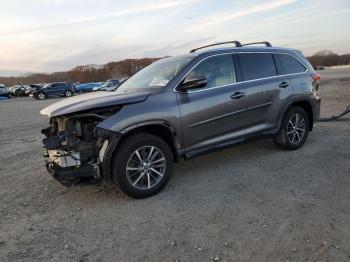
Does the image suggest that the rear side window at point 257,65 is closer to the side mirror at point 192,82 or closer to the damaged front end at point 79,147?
the side mirror at point 192,82

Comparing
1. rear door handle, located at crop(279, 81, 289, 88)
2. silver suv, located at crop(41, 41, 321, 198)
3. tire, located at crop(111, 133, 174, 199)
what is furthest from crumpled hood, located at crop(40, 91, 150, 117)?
rear door handle, located at crop(279, 81, 289, 88)

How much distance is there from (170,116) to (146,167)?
0.74m

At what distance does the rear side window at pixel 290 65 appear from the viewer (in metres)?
6.75

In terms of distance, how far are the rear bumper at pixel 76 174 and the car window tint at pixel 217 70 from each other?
1.91 metres

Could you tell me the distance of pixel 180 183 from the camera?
5520 mm

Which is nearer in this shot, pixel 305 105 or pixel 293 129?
pixel 293 129

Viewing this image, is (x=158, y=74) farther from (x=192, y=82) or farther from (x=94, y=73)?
(x=94, y=73)

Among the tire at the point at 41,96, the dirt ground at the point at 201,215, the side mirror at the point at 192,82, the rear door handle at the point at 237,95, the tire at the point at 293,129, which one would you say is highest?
the side mirror at the point at 192,82

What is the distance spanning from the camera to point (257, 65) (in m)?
6.32

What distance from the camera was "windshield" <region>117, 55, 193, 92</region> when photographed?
549cm

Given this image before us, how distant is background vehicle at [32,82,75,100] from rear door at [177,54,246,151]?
110 ft

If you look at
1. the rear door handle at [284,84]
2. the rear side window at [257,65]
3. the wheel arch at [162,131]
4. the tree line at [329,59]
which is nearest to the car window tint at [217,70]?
the rear side window at [257,65]

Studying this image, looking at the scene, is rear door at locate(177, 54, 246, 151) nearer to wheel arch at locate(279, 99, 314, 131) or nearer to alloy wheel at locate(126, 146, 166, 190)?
alloy wheel at locate(126, 146, 166, 190)

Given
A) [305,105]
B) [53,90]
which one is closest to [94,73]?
[53,90]
